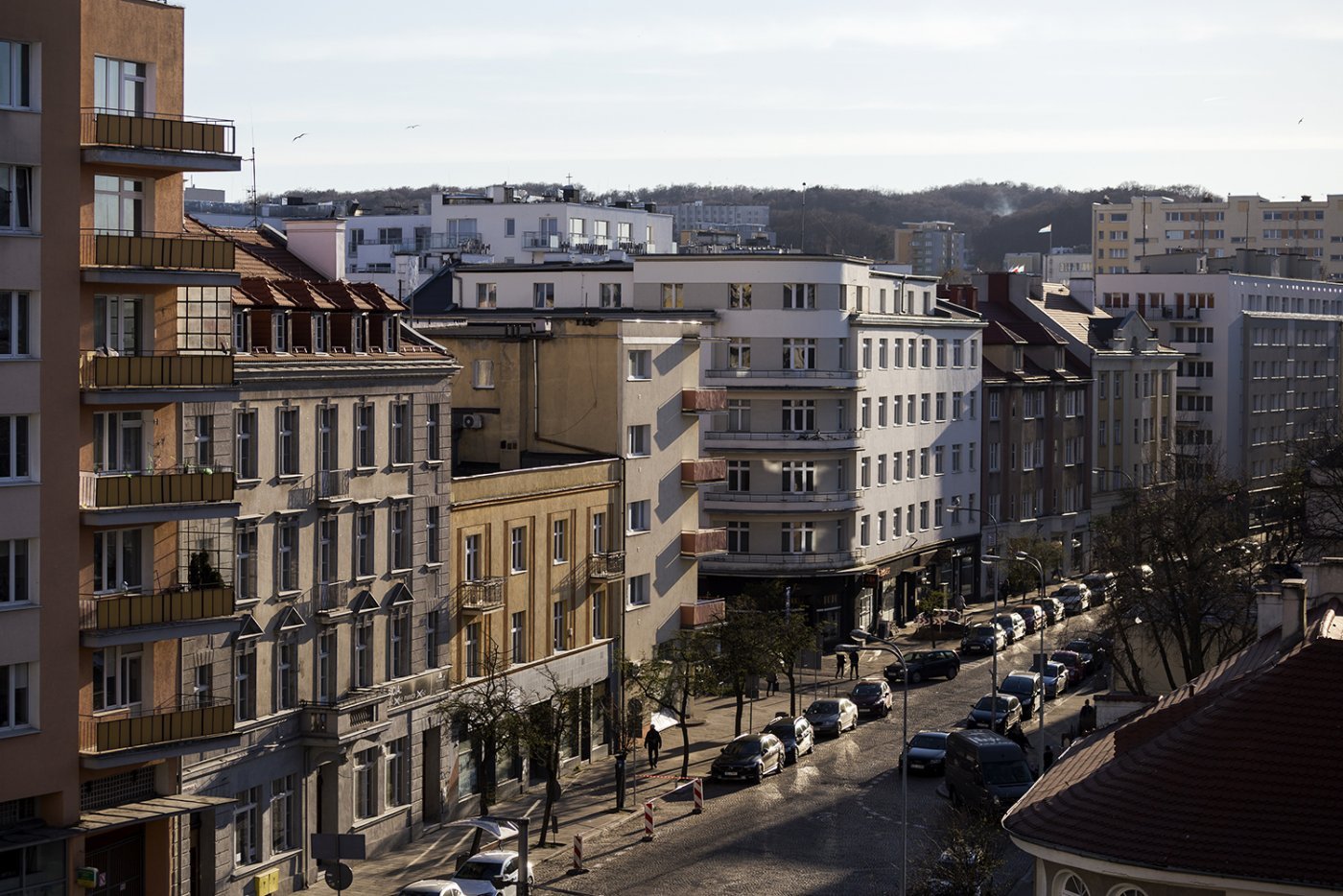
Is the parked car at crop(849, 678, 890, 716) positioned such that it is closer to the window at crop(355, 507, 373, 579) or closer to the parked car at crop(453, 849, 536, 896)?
the window at crop(355, 507, 373, 579)

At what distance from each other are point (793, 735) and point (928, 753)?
15.1ft

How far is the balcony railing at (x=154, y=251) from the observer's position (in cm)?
4175

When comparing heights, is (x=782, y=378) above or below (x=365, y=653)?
above

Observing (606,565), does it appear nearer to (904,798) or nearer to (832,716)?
(832,716)

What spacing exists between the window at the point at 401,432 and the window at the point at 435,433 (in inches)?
43.9

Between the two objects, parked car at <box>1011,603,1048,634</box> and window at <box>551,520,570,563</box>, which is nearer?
window at <box>551,520,570,563</box>

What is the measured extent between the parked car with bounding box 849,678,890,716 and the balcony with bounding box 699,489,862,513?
1504 centimetres

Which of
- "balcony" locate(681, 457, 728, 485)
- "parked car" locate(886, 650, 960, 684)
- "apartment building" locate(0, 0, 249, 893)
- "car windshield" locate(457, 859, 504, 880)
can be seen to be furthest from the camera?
"parked car" locate(886, 650, 960, 684)

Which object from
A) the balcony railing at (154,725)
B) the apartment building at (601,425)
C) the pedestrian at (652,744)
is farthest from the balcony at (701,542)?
the balcony railing at (154,725)

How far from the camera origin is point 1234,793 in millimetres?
26266

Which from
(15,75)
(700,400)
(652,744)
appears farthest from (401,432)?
(700,400)

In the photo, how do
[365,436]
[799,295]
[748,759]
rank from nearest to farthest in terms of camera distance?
[365,436], [748,759], [799,295]

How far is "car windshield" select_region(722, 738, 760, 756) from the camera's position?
62.9 m

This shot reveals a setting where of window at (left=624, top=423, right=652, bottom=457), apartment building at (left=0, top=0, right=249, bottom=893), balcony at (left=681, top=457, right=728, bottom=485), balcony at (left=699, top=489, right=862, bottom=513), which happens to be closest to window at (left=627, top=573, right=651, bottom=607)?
window at (left=624, top=423, right=652, bottom=457)
